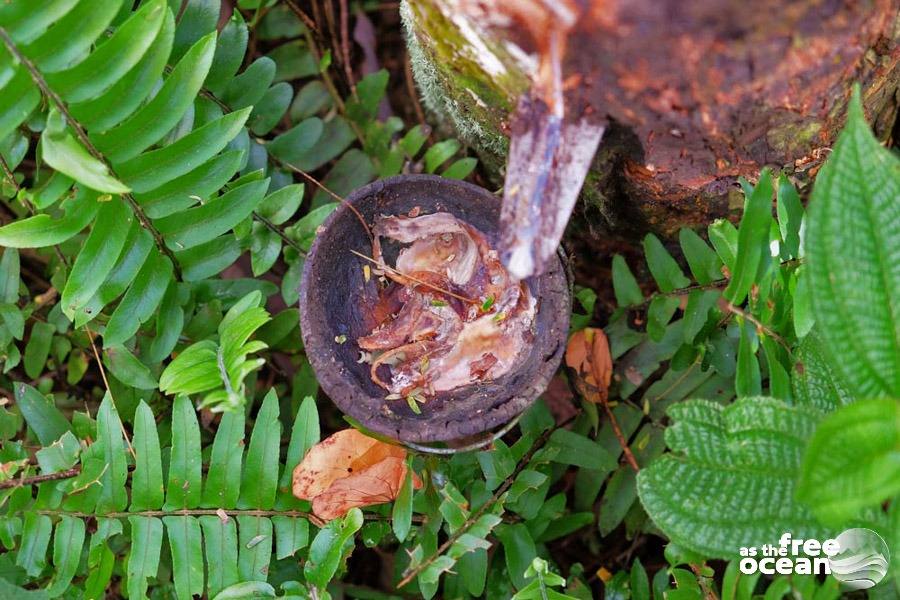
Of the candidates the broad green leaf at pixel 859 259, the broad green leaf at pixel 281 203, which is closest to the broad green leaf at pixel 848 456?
the broad green leaf at pixel 859 259

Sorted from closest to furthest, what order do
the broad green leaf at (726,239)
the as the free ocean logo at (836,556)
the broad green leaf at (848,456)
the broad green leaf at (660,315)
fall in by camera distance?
the broad green leaf at (848,456) < the as the free ocean logo at (836,556) < the broad green leaf at (726,239) < the broad green leaf at (660,315)

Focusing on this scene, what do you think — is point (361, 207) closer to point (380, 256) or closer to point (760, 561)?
point (380, 256)

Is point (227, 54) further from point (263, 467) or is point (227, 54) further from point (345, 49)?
point (263, 467)

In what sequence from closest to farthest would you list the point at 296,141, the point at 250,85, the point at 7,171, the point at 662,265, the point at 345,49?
the point at 7,171 → the point at 662,265 → the point at 250,85 → the point at 296,141 → the point at 345,49

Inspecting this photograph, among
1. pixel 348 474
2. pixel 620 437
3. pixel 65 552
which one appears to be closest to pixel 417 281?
pixel 348 474

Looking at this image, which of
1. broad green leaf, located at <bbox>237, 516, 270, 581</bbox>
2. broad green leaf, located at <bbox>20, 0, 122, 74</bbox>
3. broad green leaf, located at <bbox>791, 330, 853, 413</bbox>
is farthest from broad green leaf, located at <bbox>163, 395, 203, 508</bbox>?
broad green leaf, located at <bbox>791, 330, 853, 413</bbox>

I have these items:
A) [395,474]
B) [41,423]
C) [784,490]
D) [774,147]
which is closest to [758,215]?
[774,147]

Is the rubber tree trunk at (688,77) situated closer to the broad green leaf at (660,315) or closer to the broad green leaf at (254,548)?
the broad green leaf at (660,315)
